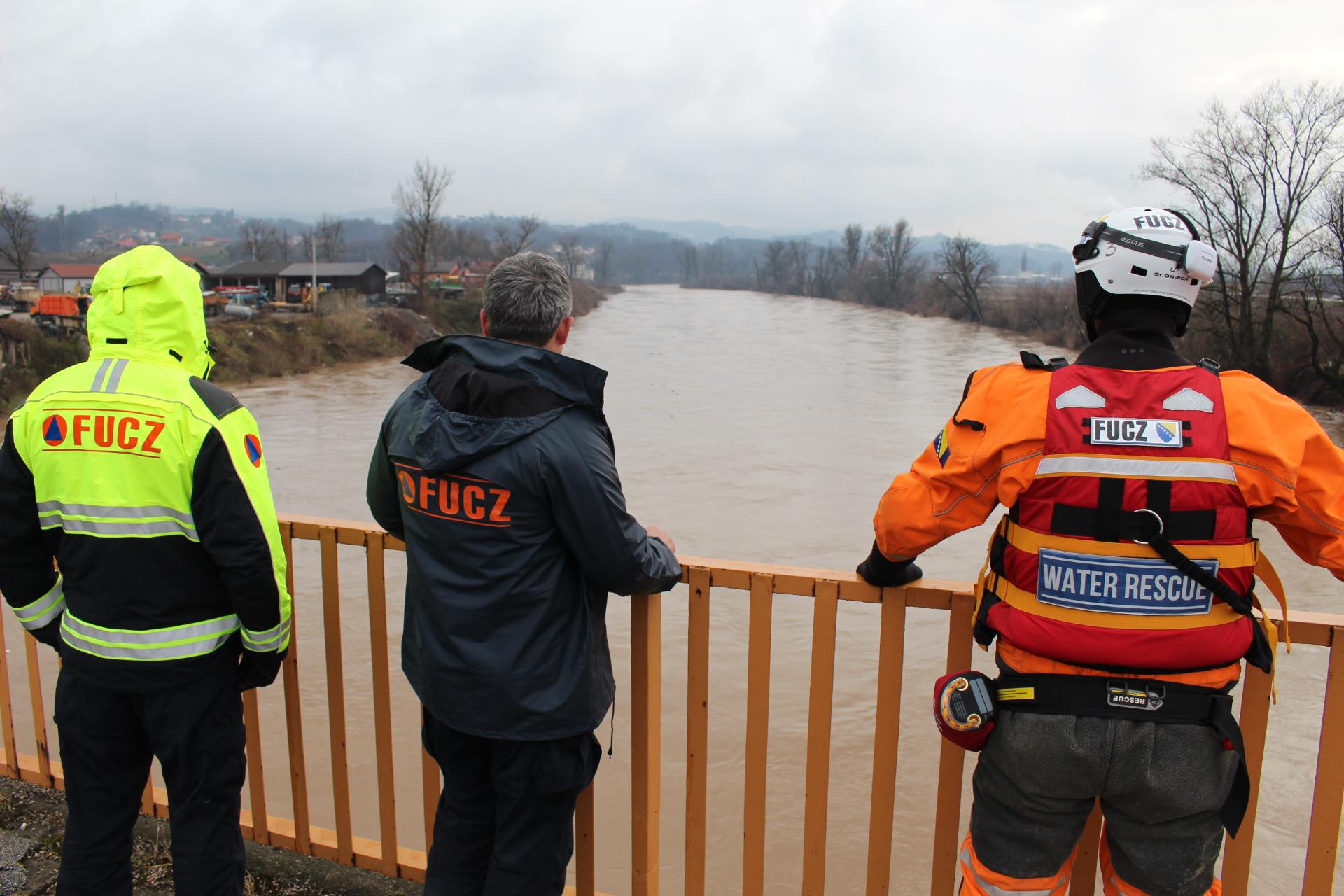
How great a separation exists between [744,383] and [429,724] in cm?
3015

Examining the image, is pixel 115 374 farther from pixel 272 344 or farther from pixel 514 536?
pixel 272 344

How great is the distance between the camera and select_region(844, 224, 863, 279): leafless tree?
127 meters

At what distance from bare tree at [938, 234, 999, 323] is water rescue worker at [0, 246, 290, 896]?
70426 millimetres

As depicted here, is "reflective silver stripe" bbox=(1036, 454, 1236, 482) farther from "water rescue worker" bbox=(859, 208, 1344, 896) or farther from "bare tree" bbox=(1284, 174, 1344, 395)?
"bare tree" bbox=(1284, 174, 1344, 395)

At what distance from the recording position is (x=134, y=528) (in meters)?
2.28

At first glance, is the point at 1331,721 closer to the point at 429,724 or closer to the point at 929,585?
the point at 929,585

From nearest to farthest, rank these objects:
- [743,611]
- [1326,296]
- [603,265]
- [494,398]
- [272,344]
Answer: [494,398] → [743,611] → [1326,296] → [272,344] → [603,265]

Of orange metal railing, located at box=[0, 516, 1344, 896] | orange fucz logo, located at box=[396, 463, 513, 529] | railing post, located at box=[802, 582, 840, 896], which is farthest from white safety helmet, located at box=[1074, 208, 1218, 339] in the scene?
orange fucz logo, located at box=[396, 463, 513, 529]

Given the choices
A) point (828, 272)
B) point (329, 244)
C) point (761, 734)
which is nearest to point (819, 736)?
point (761, 734)

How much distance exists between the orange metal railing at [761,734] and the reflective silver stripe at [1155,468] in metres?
0.52

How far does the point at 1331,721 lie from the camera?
2146 mm

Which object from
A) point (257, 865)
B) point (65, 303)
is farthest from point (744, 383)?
point (257, 865)

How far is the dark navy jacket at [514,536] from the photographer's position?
205 cm

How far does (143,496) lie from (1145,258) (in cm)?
226
